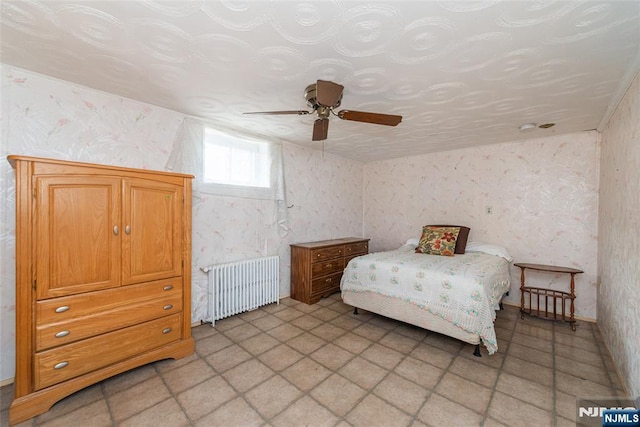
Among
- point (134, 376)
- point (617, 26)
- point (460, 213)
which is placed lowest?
point (134, 376)

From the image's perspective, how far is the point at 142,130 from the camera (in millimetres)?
2445

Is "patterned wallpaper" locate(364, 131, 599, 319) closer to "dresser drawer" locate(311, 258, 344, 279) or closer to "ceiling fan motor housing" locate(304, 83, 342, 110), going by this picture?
"dresser drawer" locate(311, 258, 344, 279)

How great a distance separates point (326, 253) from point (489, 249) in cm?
228

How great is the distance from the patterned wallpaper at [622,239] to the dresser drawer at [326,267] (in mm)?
2912

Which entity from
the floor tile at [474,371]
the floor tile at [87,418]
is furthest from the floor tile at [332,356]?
the floor tile at [87,418]

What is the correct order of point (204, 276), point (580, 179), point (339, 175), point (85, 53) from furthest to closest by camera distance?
point (339, 175), point (580, 179), point (204, 276), point (85, 53)

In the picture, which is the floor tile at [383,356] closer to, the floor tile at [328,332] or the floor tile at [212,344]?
the floor tile at [328,332]

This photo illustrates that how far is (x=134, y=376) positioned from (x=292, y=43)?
2.73 metres

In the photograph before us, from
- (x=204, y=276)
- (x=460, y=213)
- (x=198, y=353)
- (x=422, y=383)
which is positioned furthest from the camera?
(x=460, y=213)

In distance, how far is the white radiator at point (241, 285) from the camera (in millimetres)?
2898

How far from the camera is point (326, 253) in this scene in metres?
3.78

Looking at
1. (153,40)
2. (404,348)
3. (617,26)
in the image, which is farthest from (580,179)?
(153,40)

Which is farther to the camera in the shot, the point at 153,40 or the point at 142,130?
the point at 142,130

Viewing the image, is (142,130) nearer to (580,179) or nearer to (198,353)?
(198,353)
